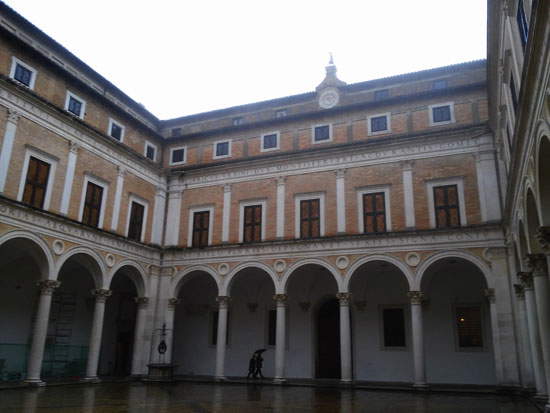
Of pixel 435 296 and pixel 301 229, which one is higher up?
pixel 301 229

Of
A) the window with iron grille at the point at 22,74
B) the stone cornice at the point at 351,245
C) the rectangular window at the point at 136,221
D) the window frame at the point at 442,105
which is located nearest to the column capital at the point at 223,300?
the stone cornice at the point at 351,245

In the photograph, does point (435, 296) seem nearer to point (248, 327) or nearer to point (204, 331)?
point (248, 327)

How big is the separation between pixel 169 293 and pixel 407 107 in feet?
44.3

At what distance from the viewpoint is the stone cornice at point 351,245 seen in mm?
18688

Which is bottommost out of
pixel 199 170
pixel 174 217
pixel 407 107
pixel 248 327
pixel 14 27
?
pixel 248 327

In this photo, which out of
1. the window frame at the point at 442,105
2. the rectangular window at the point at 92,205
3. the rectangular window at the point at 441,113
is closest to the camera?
the rectangular window at the point at 92,205

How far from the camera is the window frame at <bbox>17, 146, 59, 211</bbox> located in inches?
683

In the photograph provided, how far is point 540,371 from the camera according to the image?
1395cm

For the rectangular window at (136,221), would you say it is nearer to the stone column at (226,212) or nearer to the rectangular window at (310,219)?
the stone column at (226,212)

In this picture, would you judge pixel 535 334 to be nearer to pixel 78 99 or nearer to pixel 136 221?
pixel 136 221

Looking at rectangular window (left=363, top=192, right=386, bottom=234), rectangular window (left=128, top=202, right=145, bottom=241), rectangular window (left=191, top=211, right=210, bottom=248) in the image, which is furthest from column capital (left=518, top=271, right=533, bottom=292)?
rectangular window (left=128, top=202, right=145, bottom=241)

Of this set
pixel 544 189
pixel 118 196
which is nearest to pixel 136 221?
pixel 118 196

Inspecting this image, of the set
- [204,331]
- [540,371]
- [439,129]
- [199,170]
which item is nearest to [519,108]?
[540,371]

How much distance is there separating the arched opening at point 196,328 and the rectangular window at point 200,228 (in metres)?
2.06
